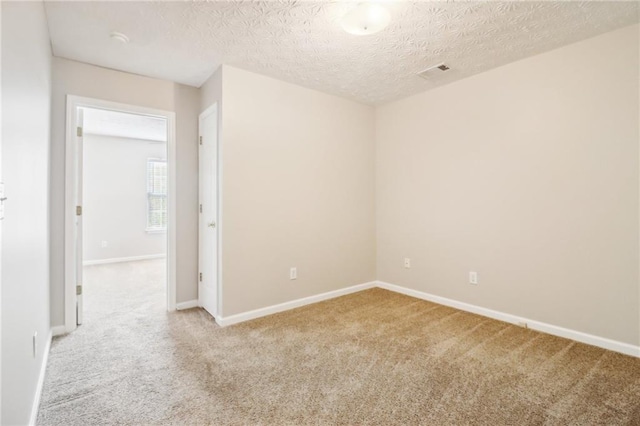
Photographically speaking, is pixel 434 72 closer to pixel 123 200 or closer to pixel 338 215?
pixel 338 215

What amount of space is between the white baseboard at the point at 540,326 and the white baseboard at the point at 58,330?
11.6 feet

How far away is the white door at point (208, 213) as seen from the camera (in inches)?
121

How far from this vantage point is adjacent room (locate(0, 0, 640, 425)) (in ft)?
5.74

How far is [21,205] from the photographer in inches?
56.6

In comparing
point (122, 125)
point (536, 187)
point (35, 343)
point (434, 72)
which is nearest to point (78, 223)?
point (35, 343)

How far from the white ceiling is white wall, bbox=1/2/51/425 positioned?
271 cm

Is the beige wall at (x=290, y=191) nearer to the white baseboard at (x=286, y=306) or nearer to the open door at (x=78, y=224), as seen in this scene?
the white baseboard at (x=286, y=306)

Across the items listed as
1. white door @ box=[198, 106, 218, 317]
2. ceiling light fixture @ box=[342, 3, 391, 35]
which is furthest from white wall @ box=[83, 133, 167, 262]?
ceiling light fixture @ box=[342, 3, 391, 35]

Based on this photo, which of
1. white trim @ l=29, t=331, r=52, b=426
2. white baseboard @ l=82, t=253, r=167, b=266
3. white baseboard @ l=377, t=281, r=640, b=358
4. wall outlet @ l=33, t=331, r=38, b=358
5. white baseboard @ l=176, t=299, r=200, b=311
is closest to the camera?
white trim @ l=29, t=331, r=52, b=426

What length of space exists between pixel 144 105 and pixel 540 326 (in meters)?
4.31

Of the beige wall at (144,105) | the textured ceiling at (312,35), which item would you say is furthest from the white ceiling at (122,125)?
the textured ceiling at (312,35)

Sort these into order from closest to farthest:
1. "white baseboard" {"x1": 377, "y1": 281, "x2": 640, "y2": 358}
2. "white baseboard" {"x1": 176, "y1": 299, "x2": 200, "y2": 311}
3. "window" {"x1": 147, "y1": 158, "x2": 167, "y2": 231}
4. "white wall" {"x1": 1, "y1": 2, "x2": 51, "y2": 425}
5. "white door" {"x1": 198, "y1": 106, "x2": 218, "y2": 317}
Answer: "white wall" {"x1": 1, "y1": 2, "x2": 51, "y2": 425}, "white baseboard" {"x1": 377, "y1": 281, "x2": 640, "y2": 358}, "white door" {"x1": 198, "y1": 106, "x2": 218, "y2": 317}, "white baseboard" {"x1": 176, "y1": 299, "x2": 200, "y2": 311}, "window" {"x1": 147, "y1": 158, "x2": 167, "y2": 231}

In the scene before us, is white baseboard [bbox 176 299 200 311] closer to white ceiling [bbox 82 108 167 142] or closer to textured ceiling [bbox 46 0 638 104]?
textured ceiling [bbox 46 0 638 104]

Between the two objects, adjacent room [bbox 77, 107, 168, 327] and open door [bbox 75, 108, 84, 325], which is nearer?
open door [bbox 75, 108, 84, 325]
